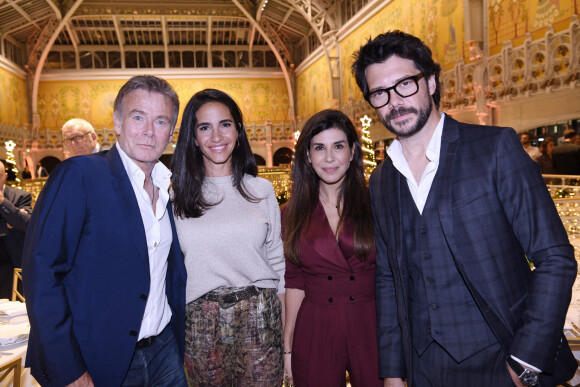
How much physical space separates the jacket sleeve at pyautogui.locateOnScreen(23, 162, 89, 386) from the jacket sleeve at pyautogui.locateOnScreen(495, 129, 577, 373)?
1.41 meters

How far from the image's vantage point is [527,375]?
4.34 feet

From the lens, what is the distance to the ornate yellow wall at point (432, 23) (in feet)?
30.1

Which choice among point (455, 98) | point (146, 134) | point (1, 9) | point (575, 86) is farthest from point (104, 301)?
point (1, 9)

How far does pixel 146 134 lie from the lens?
171 cm

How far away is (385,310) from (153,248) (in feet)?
3.19

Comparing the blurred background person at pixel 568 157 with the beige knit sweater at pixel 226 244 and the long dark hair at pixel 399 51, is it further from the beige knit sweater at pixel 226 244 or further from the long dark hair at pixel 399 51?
the beige knit sweater at pixel 226 244

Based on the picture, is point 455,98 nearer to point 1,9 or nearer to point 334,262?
point 334,262

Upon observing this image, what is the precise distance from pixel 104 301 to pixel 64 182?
435 millimetres

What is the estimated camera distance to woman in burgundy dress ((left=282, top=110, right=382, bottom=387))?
1.97m

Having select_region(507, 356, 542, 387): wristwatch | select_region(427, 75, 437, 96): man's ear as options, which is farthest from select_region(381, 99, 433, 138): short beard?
select_region(507, 356, 542, 387): wristwatch

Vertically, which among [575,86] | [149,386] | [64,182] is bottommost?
[149,386]

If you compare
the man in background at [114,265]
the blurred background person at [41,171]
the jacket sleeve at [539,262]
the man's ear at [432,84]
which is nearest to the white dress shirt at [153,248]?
the man in background at [114,265]

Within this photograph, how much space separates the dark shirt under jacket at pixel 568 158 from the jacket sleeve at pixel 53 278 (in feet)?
22.0

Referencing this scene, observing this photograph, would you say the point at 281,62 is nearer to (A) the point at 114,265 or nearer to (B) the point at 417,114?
(B) the point at 417,114
